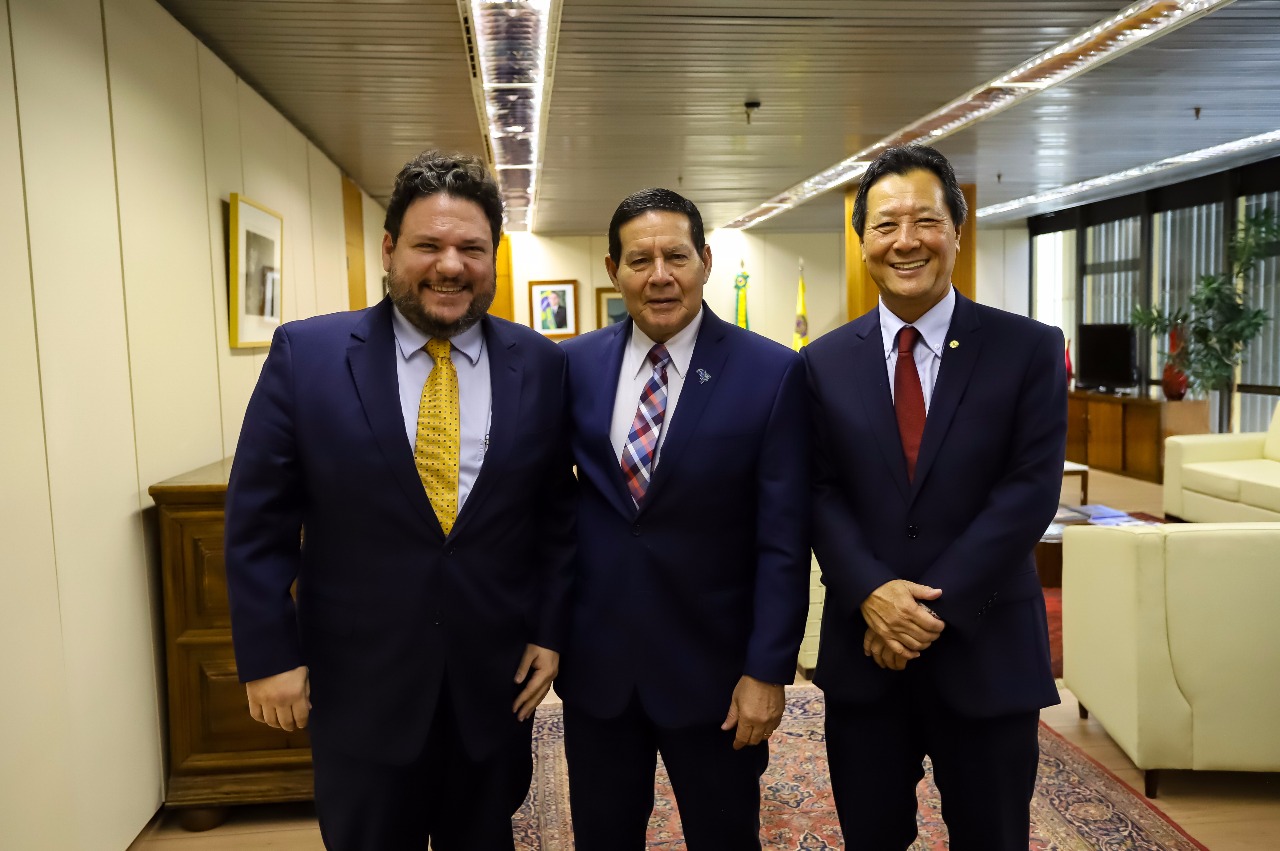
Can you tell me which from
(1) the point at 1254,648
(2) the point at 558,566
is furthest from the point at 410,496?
(1) the point at 1254,648

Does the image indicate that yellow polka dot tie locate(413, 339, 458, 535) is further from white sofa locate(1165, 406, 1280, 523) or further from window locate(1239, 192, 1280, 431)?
window locate(1239, 192, 1280, 431)

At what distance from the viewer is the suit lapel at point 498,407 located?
74.0 inches

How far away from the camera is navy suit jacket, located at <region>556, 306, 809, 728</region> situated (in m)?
1.95

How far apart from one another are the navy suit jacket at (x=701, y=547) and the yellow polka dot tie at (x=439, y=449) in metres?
0.28

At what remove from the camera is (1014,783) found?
1926mm

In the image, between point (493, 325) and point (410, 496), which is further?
point (493, 325)

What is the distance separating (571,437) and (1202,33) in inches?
189

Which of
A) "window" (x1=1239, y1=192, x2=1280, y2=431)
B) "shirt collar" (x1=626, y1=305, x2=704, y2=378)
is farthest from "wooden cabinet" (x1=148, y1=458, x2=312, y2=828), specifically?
"window" (x1=1239, y1=192, x2=1280, y2=431)

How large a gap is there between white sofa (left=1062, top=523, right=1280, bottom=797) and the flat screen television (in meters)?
8.41

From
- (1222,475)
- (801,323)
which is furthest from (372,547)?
(801,323)

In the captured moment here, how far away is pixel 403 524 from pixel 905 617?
0.99 metres

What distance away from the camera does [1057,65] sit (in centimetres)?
540

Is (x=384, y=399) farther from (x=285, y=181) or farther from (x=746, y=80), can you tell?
(x=285, y=181)

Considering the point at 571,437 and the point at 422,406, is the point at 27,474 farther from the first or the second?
the point at 571,437
